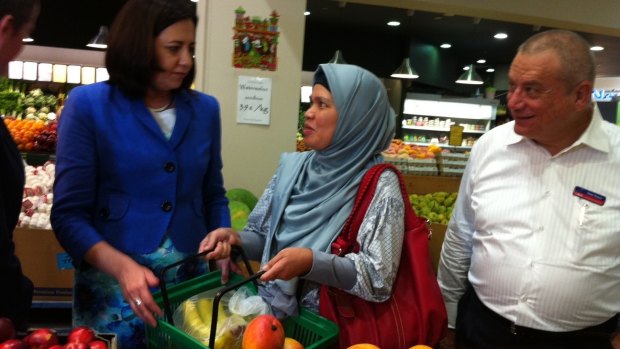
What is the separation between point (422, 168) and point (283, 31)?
1.75 meters

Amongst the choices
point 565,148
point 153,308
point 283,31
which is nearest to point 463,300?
point 565,148

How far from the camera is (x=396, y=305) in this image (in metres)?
1.44

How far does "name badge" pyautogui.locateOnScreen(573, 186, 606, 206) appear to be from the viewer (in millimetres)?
1591

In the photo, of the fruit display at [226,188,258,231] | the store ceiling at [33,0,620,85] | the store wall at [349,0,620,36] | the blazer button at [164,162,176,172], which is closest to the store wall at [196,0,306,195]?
the fruit display at [226,188,258,231]

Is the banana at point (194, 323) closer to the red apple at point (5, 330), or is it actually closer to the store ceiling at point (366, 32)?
the red apple at point (5, 330)

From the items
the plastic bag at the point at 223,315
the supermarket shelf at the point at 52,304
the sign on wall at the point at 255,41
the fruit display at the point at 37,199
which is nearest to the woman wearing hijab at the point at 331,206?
the plastic bag at the point at 223,315

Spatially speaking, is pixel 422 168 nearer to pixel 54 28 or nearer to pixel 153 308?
pixel 153 308

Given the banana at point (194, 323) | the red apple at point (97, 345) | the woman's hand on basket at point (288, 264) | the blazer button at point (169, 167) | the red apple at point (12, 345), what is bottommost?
the banana at point (194, 323)

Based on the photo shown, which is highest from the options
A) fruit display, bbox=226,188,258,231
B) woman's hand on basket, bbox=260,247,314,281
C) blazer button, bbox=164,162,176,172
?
blazer button, bbox=164,162,176,172

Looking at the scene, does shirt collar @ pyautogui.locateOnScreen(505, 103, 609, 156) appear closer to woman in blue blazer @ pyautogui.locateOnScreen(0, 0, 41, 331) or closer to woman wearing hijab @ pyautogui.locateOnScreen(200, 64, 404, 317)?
woman wearing hijab @ pyautogui.locateOnScreen(200, 64, 404, 317)

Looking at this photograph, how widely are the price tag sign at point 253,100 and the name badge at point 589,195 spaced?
259cm

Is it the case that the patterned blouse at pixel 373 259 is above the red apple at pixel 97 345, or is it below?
above

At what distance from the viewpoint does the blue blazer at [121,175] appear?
51.0 inches

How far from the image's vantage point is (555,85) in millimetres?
1565
